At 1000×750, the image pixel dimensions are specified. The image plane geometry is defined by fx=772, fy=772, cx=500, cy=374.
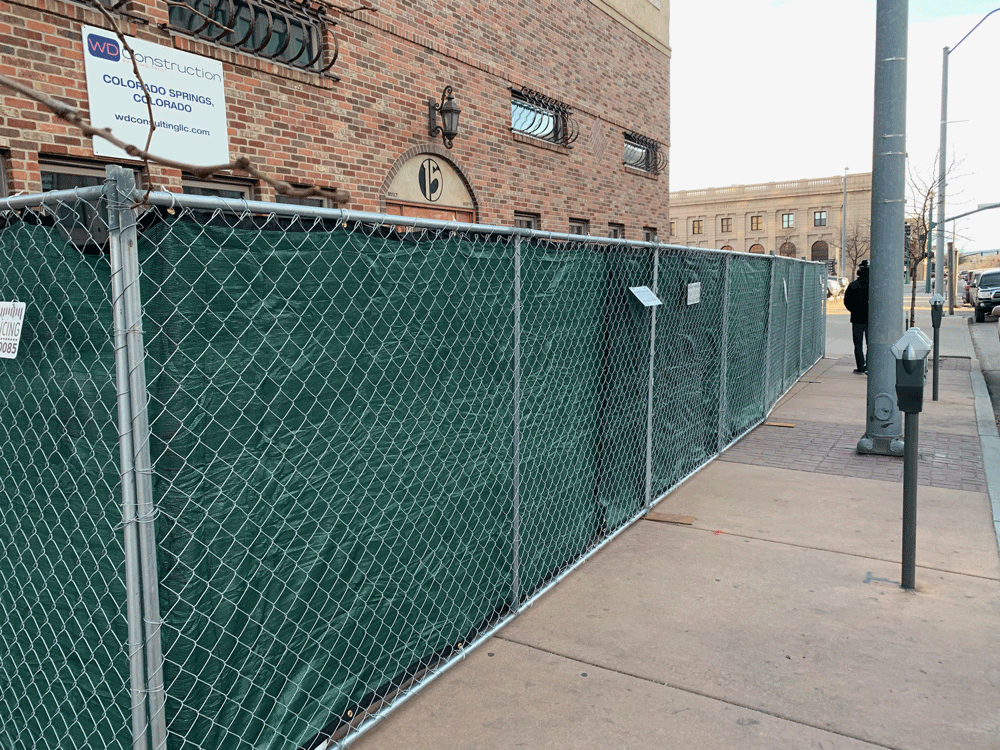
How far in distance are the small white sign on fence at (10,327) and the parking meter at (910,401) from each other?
3889 millimetres

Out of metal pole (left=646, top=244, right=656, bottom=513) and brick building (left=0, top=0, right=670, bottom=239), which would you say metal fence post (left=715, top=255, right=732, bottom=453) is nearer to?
metal pole (left=646, top=244, right=656, bottom=513)

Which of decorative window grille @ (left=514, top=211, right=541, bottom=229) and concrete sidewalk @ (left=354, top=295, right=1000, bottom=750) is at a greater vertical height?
decorative window grille @ (left=514, top=211, right=541, bottom=229)

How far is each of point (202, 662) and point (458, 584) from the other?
139cm

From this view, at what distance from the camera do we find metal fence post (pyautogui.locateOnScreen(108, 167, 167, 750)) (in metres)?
2.13

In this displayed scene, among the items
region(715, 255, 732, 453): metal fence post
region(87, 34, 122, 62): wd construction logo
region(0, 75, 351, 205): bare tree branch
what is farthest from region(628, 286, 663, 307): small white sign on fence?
region(87, 34, 122, 62): wd construction logo

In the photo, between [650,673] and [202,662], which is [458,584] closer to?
[650,673]

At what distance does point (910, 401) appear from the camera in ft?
13.4

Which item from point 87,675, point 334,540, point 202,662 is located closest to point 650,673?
point 334,540

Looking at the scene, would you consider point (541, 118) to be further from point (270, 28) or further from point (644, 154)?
point (270, 28)

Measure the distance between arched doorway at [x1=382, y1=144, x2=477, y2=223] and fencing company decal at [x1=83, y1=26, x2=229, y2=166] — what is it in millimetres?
2362

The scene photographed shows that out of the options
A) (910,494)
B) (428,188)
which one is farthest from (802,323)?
(910,494)

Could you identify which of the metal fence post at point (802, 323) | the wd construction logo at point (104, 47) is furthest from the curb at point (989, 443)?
the wd construction logo at point (104, 47)

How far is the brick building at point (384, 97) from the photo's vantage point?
6.15 metres

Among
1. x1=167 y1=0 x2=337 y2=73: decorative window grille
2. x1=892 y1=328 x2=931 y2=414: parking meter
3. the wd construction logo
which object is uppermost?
x1=167 y1=0 x2=337 y2=73: decorative window grille
